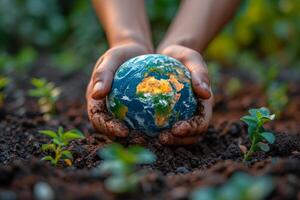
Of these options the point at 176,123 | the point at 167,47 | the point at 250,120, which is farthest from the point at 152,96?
the point at 167,47

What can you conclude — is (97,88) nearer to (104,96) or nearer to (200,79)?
(104,96)

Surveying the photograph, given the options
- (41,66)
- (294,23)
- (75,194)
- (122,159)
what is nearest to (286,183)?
(122,159)

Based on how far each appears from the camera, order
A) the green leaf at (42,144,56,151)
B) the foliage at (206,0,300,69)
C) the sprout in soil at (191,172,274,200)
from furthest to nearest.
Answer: the foliage at (206,0,300,69), the green leaf at (42,144,56,151), the sprout in soil at (191,172,274,200)

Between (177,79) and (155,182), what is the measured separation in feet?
2.68

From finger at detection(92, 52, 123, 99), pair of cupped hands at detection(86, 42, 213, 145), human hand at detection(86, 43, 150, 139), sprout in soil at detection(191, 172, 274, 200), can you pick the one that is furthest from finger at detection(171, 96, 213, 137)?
sprout in soil at detection(191, 172, 274, 200)

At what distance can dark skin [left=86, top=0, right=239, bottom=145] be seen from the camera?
2463mm

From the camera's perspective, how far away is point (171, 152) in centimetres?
247

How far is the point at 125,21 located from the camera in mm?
3119

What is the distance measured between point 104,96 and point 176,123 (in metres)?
0.34

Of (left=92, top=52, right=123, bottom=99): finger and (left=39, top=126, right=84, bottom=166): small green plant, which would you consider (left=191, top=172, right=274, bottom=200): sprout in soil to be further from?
(left=92, top=52, right=123, bottom=99): finger

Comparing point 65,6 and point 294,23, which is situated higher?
point 65,6

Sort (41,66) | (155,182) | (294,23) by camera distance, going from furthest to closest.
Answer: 1. (294,23)
2. (41,66)
3. (155,182)

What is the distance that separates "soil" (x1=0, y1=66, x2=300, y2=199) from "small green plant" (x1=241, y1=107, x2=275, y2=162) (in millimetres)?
55

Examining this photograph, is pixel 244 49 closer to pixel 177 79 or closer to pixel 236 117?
pixel 236 117
